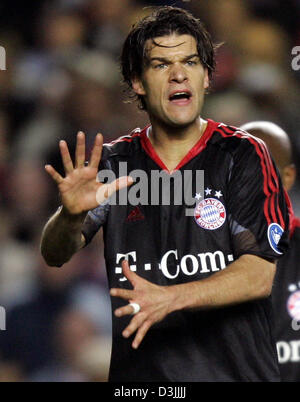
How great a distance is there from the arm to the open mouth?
66cm

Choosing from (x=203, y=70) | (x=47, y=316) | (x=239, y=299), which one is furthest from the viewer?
(x=47, y=316)

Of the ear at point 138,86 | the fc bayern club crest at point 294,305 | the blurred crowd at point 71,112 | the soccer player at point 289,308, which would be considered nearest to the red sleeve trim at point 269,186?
the ear at point 138,86

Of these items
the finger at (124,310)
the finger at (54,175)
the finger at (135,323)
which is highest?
the finger at (54,175)

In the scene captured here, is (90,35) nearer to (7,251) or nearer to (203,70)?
(7,251)

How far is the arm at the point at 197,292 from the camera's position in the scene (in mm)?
2533

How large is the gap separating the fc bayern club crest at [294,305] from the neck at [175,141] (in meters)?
1.72

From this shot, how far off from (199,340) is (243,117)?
2891 mm

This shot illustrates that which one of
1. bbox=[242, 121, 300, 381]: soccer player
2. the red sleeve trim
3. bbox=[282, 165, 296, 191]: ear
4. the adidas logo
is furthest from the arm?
bbox=[282, 165, 296, 191]: ear

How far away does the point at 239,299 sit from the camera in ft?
9.02

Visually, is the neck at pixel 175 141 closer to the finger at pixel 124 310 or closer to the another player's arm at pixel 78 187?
the another player's arm at pixel 78 187

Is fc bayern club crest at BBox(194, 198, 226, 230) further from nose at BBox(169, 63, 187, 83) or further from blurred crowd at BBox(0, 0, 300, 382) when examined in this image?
blurred crowd at BBox(0, 0, 300, 382)

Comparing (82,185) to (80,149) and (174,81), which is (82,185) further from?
(174,81)
